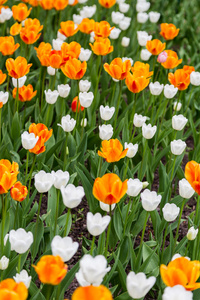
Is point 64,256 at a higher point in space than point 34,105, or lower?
higher

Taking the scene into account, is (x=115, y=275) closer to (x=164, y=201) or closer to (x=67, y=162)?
(x=164, y=201)

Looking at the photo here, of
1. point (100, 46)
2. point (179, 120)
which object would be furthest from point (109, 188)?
point (100, 46)

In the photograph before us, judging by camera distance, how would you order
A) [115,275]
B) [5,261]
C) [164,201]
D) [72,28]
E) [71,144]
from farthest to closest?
[72,28] → [71,144] → [164,201] → [115,275] → [5,261]

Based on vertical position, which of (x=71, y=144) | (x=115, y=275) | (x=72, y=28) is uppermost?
(x=72, y=28)

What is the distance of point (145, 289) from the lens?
1.46 meters

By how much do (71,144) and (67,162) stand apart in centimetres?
15

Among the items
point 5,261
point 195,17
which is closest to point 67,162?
point 5,261

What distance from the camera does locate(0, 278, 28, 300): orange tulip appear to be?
3.99 ft

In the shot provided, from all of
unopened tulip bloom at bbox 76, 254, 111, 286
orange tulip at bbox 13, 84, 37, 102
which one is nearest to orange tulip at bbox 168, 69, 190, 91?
orange tulip at bbox 13, 84, 37, 102

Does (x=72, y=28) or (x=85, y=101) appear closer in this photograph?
(x=85, y=101)

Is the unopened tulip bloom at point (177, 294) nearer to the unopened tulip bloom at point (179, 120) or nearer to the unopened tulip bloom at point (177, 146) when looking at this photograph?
the unopened tulip bloom at point (177, 146)

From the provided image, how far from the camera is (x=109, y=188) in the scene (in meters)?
1.80

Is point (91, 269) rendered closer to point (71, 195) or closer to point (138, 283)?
point (138, 283)

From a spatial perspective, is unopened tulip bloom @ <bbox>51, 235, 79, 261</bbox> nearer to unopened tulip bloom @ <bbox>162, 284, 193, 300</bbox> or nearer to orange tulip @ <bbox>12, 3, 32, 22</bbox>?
unopened tulip bloom @ <bbox>162, 284, 193, 300</bbox>
